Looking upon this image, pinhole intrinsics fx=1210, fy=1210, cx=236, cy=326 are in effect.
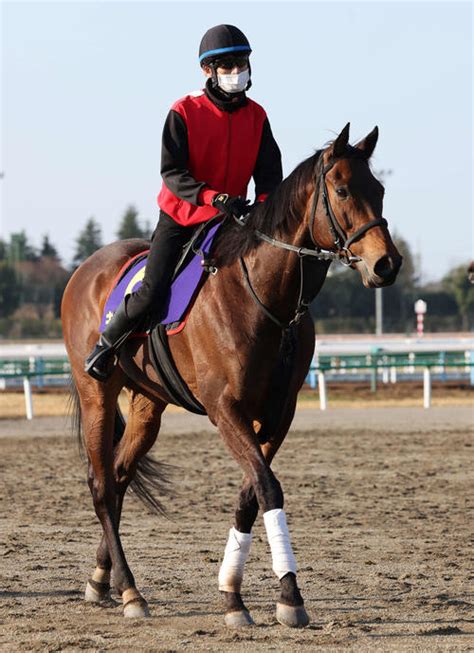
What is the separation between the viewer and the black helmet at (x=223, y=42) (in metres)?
6.41

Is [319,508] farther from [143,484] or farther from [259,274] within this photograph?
[259,274]

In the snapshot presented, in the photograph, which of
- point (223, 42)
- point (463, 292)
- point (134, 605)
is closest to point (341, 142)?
point (223, 42)

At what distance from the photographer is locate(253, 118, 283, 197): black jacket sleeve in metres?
6.78

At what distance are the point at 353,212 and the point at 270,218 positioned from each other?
2.27 feet

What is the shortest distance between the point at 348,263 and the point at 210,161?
4.54 ft

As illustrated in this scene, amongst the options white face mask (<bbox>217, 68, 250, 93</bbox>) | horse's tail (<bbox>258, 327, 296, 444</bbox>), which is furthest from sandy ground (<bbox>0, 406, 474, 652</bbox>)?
white face mask (<bbox>217, 68, 250, 93</bbox>)

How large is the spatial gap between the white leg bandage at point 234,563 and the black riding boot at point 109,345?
1365 millimetres

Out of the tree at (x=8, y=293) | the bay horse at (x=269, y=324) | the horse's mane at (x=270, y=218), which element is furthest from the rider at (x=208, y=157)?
the tree at (x=8, y=293)

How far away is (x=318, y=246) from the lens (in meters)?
5.92

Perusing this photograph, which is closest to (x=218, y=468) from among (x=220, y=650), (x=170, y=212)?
(x=170, y=212)

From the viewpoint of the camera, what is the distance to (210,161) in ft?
21.8

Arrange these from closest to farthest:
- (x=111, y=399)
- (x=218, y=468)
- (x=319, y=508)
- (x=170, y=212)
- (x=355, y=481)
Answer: (x=170, y=212) → (x=111, y=399) → (x=319, y=508) → (x=355, y=481) → (x=218, y=468)

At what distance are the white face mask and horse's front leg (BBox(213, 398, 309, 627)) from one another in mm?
1755

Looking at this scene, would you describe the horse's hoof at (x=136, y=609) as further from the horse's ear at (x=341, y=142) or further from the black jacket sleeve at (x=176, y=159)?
the horse's ear at (x=341, y=142)
